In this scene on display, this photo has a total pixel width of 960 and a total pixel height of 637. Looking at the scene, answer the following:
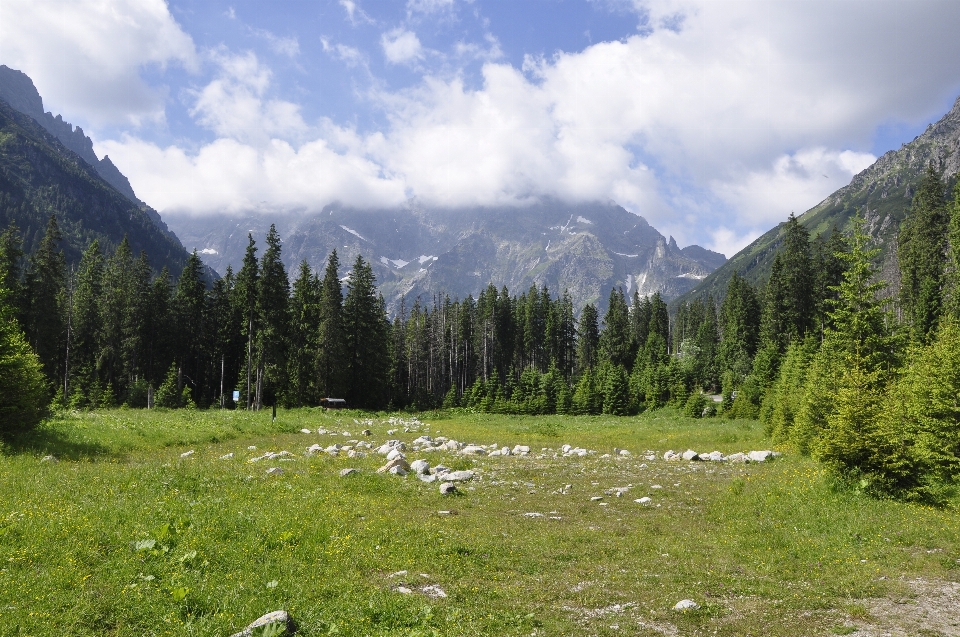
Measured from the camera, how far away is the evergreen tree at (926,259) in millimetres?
55125

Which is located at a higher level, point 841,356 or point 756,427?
point 841,356

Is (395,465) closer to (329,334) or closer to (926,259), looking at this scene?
(329,334)

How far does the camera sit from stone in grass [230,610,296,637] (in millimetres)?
6939

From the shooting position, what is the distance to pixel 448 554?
439 inches

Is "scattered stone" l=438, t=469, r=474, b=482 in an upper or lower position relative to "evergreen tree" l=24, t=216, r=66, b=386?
lower

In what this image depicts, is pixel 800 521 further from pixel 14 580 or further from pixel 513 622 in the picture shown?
pixel 14 580

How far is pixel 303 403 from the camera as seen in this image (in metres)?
63.7

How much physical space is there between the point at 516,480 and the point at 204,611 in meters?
14.4

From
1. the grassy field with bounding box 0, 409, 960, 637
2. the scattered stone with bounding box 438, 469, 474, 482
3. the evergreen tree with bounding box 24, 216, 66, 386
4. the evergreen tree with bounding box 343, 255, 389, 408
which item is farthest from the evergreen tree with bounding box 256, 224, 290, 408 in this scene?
the scattered stone with bounding box 438, 469, 474, 482

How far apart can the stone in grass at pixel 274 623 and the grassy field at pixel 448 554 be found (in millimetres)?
268

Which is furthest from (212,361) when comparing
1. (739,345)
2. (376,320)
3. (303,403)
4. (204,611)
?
(739,345)

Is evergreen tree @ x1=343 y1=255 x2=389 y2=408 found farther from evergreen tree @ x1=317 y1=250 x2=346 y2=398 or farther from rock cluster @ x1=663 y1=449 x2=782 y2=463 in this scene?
rock cluster @ x1=663 y1=449 x2=782 y2=463

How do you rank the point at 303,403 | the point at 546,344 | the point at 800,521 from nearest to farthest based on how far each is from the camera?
the point at 800,521 → the point at 303,403 → the point at 546,344

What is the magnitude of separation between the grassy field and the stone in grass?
27 cm
